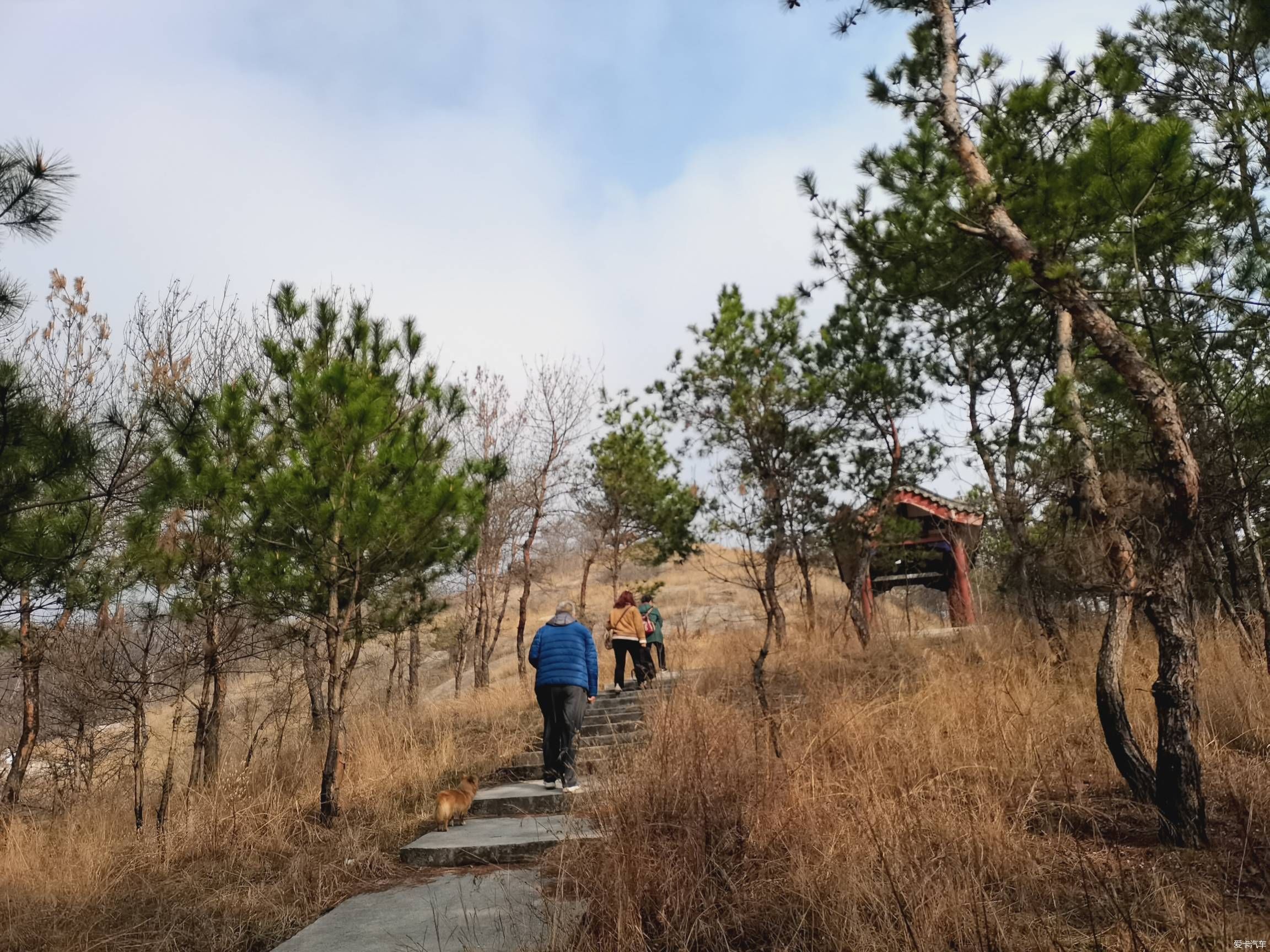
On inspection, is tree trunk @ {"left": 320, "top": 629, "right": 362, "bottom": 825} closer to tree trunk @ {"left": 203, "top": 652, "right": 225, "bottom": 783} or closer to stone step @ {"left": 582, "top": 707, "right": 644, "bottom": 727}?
tree trunk @ {"left": 203, "top": 652, "right": 225, "bottom": 783}

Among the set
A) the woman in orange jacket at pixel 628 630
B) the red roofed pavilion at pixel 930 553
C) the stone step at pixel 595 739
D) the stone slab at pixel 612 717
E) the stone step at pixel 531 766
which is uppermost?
the red roofed pavilion at pixel 930 553

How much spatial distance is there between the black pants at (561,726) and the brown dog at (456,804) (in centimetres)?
72

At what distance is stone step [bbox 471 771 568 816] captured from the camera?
255 inches

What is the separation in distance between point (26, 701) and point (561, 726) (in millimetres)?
7328

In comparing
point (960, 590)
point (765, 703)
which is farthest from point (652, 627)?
point (960, 590)

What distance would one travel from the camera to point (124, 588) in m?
7.07

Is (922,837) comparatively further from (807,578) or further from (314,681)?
(807,578)

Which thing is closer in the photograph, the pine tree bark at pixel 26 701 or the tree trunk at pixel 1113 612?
the tree trunk at pixel 1113 612

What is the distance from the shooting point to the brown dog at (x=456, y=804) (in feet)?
19.5

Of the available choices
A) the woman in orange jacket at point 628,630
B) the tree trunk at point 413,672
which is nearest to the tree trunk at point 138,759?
the woman in orange jacket at point 628,630

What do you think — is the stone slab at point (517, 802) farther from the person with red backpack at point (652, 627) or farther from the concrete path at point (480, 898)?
the person with red backpack at point (652, 627)

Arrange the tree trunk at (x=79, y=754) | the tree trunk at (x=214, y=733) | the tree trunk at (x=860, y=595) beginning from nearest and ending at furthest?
the tree trunk at (x=214, y=733), the tree trunk at (x=79, y=754), the tree trunk at (x=860, y=595)

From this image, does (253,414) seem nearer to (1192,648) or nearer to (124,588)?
(124,588)

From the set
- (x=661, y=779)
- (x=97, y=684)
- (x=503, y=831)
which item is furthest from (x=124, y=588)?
(x=661, y=779)
